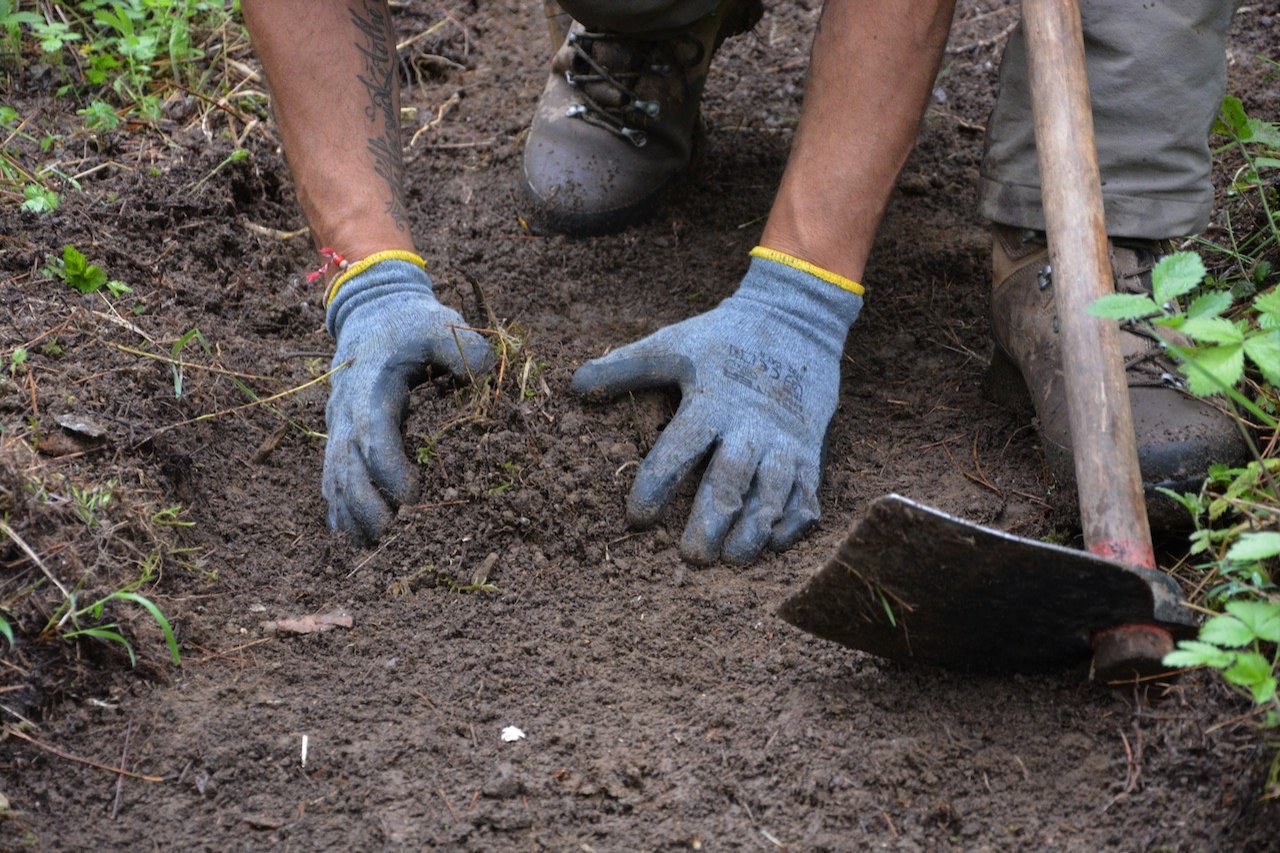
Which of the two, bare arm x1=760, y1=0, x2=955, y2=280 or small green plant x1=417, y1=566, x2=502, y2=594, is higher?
bare arm x1=760, y1=0, x2=955, y2=280

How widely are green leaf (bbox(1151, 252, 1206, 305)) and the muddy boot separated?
340 millimetres

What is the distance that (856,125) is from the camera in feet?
6.81

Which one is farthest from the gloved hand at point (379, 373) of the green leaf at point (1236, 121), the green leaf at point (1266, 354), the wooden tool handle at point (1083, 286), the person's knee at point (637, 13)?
the green leaf at point (1236, 121)

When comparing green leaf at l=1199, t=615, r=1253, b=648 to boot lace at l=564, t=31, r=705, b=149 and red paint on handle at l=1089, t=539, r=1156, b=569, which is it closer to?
red paint on handle at l=1089, t=539, r=1156, b=569

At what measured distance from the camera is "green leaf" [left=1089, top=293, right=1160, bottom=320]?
1419 millimetres

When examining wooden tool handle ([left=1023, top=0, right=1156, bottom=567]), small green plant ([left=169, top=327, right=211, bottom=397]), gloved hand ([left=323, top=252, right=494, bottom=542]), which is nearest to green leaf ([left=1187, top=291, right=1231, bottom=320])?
wooden tool handle ([left=1023, top=0, right=1156, bottom=567])

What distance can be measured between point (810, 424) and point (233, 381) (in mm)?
1127

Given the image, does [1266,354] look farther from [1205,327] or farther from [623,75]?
[623,75]

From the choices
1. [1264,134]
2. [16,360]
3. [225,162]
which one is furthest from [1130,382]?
[225,162]

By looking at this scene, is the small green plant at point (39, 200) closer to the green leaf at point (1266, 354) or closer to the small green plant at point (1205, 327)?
the small green plant at point (1205, 327)

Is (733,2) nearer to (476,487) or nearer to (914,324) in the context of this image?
(914,324)

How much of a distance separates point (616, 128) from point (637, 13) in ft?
1.15

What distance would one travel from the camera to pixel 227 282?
255cm

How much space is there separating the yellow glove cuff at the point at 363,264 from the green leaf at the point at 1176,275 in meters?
1.34
